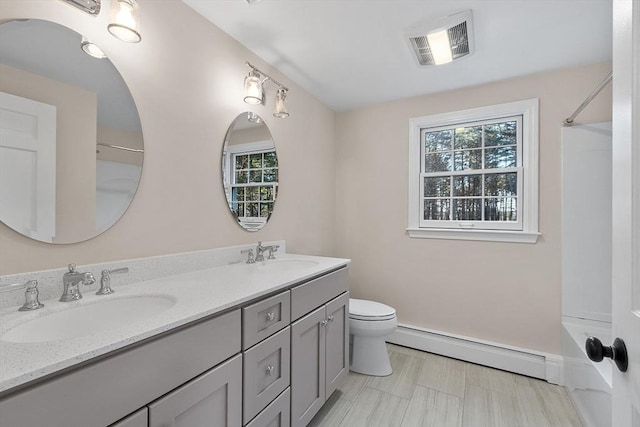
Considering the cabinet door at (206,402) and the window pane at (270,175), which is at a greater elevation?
the window pane at (270,175)

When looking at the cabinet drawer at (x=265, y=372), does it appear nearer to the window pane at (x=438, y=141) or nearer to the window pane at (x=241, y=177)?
the window pane at (x=241, y=177)

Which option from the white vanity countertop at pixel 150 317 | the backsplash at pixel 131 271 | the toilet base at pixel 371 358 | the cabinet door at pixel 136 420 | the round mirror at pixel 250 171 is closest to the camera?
the white vanity countertop at pixel 150 317

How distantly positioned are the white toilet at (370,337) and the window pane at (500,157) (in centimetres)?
152

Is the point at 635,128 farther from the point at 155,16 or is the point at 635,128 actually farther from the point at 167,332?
the point at 155,16

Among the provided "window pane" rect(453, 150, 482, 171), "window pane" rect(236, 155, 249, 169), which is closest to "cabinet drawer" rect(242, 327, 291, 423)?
"window pane" rect(236, 155, 249, 169)

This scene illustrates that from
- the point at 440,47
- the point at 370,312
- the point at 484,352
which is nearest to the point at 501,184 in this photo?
the point at 440,47

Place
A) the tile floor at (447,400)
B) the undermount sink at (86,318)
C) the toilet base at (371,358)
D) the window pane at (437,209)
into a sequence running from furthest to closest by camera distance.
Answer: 1. the window pane at (437,209)
2. the toilet base at (371,358)
3. the tile floor at (447,400)
4. the undermount sink at (86,318)

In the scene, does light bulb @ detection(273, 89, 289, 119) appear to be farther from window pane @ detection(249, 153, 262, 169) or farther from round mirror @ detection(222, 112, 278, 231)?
window pane @ detection(249, 153, 262, 169)

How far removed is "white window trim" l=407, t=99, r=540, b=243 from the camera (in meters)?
2.21

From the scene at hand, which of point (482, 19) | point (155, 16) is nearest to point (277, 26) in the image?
point (155, 16)

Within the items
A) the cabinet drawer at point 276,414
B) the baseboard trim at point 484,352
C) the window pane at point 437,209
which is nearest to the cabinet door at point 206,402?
the cabinet drawer at point 276,414

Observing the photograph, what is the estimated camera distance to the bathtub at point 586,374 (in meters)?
1.40

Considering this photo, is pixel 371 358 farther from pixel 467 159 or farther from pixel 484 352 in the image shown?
pixel 467 159

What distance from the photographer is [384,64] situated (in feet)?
7.00
